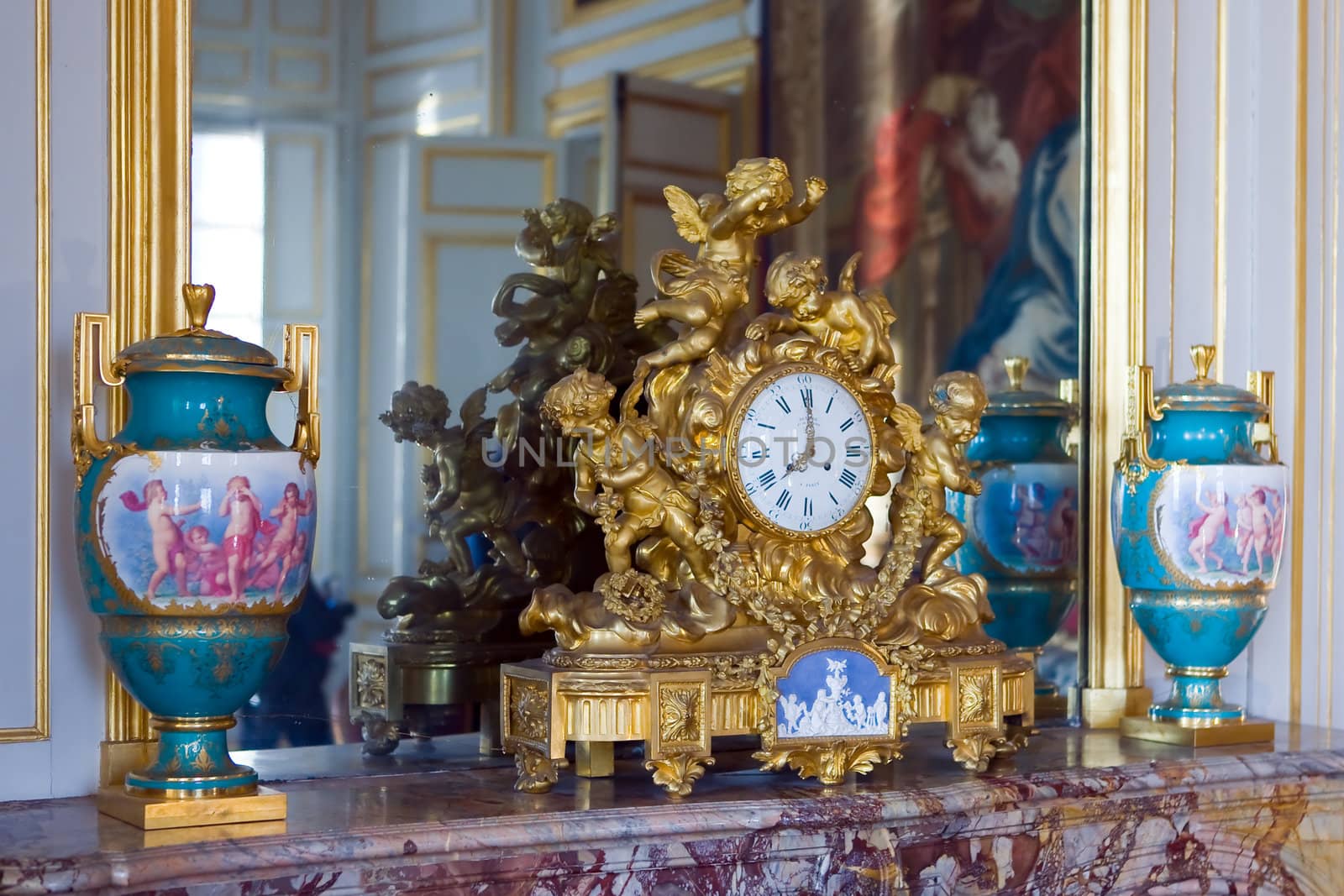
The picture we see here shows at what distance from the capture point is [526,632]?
8.62 ft

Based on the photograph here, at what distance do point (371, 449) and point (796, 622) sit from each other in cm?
77

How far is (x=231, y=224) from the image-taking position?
2.66m

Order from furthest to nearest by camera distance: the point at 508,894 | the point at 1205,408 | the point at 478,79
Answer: the point at 1205,408 → the point at 478,79 → the point at 508,894

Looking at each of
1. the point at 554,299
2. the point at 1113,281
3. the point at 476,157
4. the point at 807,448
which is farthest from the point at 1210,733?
the point at 476,157

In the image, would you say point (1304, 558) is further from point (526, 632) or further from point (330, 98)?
point (330, 98)

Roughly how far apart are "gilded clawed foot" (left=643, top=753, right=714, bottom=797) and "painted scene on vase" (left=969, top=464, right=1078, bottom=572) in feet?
3.58

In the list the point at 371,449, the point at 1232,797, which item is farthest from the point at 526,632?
the point at 1232,797

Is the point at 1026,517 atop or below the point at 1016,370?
below

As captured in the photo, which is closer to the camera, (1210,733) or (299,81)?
(299,81)

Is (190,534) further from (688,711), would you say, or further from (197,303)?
(688,711)

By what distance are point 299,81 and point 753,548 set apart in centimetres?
108

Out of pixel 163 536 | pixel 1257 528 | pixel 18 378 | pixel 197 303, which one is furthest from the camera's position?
pixel 1257 528

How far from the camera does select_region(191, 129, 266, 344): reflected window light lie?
2631 millimetres

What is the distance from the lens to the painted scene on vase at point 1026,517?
3422mm
